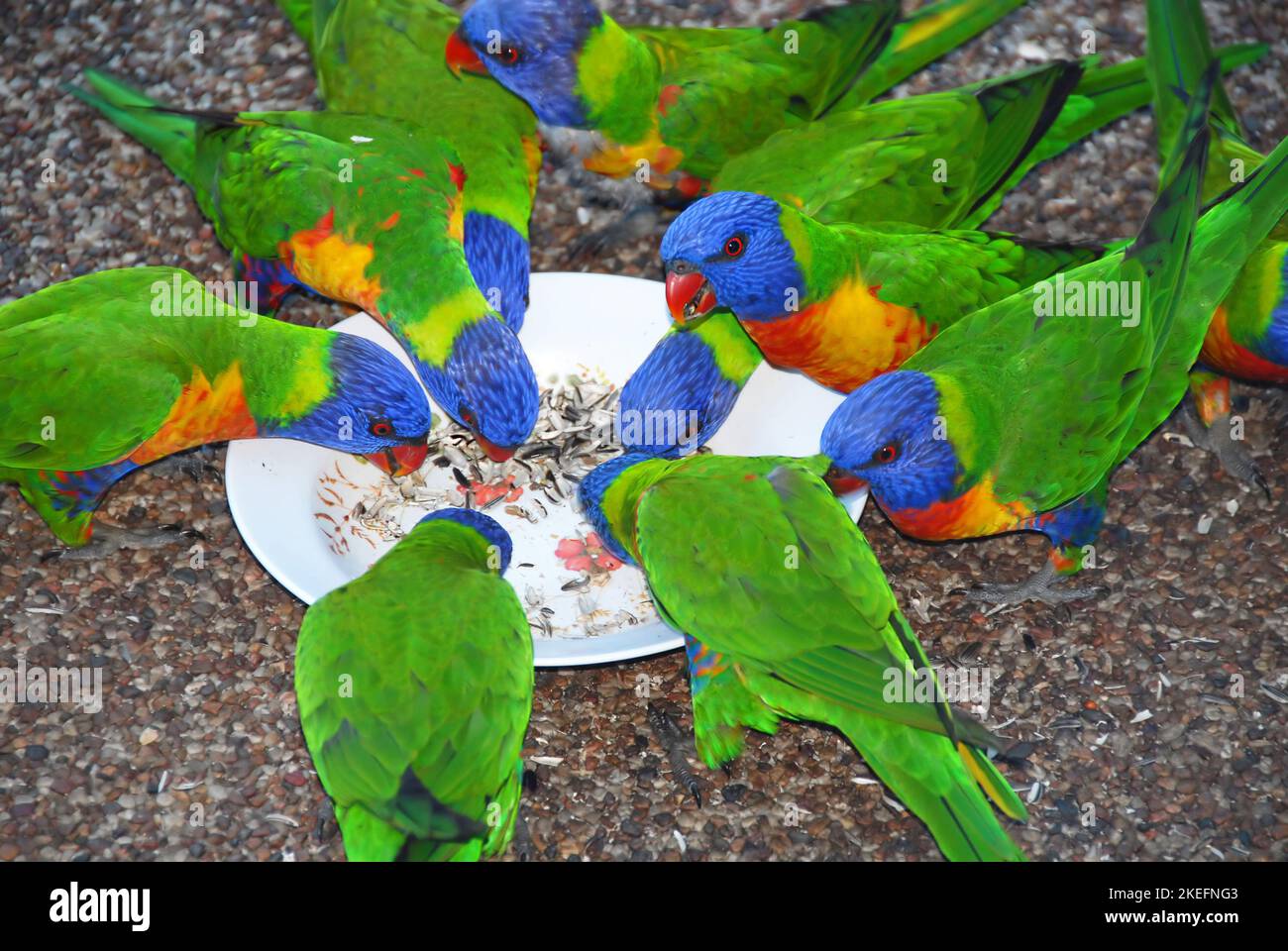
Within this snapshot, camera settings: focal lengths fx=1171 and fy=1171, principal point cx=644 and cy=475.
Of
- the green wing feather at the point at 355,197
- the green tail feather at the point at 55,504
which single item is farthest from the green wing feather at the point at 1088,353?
the green tail feather at the point at 55,504

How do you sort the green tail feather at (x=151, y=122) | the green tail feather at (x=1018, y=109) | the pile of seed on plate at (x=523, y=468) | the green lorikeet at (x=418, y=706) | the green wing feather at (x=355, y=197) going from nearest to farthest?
the green lorikeet at (x=418, y=706) < the green wing feather at (x=355, y=197) < the pile of seed on plate at (x=523, y=468) < the green tail feather at (x=1018, y=109) < the green tail feather at (x=151, y=122)

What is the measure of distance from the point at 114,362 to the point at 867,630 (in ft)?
8.26

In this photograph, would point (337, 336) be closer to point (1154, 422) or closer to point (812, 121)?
point (812, 121)

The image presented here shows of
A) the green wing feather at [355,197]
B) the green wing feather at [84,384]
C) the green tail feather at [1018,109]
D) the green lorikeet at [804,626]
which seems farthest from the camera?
the green tail feather at [1018,109]

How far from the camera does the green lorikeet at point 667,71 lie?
458 cm

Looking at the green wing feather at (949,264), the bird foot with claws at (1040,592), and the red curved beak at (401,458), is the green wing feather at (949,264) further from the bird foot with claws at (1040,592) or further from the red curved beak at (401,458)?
the red curved beak at (401,458)

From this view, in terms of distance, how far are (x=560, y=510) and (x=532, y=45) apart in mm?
1820

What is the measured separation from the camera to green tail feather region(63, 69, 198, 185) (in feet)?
15.7

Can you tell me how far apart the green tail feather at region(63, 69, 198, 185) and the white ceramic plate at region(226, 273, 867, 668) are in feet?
3.69

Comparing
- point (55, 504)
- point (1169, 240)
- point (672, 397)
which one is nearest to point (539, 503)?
point (672, 397)

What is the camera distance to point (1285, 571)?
4254 millimetres

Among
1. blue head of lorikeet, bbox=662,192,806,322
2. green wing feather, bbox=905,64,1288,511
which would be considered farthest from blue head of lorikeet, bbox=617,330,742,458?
green wing feather, bbox=905,64,1288,511

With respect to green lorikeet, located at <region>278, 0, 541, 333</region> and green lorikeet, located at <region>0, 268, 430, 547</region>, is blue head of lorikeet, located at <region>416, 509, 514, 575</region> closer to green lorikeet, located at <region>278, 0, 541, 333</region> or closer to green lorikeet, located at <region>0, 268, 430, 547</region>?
green lorikeet, located at <region>0, 268, 430, 547</region>

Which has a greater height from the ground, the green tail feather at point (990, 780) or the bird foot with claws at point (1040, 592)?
the bird foot with claws at point (1040, 592)
